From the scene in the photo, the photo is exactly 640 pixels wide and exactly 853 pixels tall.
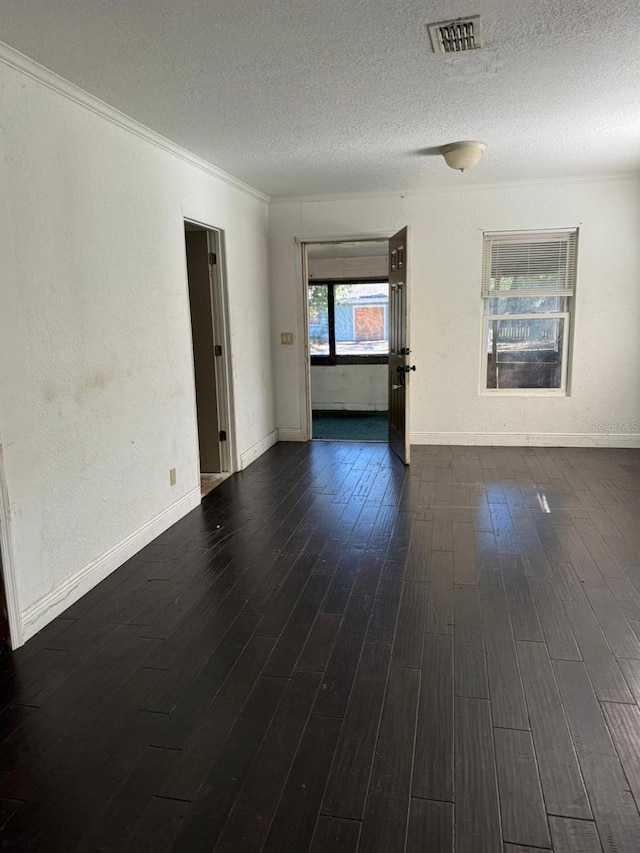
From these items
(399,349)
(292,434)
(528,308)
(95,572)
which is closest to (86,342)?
(95,572)

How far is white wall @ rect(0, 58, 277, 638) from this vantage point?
2631mm

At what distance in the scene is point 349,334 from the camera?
29.4ft

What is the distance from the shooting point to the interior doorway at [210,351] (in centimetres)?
506

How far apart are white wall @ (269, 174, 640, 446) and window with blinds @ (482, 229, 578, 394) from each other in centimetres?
13

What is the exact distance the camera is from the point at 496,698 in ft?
7.14

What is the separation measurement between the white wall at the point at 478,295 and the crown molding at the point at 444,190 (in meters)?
0.02

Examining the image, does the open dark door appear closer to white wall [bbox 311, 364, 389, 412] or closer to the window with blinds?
the window with blinds

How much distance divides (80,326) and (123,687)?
1.76 meters

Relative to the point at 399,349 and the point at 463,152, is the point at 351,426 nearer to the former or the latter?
the point at 399,349

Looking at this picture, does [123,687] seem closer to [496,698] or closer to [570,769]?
[496,698]

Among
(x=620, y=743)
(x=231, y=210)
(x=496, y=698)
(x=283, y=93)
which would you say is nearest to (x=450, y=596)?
(x=496, y=698)

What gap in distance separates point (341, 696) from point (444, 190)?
507 cm

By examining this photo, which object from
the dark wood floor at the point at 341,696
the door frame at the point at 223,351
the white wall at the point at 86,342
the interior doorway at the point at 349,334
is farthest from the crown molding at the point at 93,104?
the interior doorway at the point at 349,334

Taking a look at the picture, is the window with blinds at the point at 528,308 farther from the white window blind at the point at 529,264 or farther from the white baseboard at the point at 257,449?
the white baseboard at the point at 257,449
